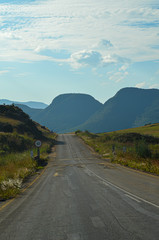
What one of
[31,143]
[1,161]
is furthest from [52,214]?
[31,143]

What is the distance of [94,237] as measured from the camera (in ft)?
17.9

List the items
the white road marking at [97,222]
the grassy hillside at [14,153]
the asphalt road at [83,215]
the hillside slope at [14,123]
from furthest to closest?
the hillside slope at [14,123], the grassy hillside at [14,153], the white road marking at [97,222], the asphalt road at [83,215]

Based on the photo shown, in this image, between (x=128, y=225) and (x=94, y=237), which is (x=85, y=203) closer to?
(x=128, y=225)

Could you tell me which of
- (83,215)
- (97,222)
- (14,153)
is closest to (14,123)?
(14,153)

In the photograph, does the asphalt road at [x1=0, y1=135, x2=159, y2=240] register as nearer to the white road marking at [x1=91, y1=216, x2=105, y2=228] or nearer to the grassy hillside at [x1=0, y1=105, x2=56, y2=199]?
the white road marking at [x1=91, y1=216, x2=105, y2=228]

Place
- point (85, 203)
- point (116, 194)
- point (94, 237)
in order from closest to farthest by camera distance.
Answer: point (94, 237) < point (85, 203) < point (116, 194)

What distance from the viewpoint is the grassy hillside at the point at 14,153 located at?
12.9 m

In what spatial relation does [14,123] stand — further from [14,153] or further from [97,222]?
[97,222]

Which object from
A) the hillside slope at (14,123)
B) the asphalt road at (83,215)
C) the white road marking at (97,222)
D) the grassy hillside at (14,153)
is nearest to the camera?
the asphalt road at (83,215)

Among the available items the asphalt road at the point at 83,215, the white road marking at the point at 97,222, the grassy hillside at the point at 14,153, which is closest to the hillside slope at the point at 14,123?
the grassy hillside at the point at 14,153

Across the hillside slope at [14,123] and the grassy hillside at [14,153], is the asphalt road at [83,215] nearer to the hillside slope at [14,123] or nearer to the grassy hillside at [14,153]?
the grassy hillside at [14,153]

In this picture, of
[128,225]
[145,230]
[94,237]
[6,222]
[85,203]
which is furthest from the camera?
[85,203]

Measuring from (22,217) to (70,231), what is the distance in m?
2.07

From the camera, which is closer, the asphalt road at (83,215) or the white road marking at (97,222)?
the asphalt road at (83,215)
